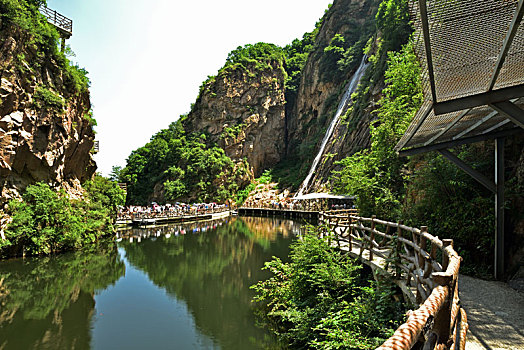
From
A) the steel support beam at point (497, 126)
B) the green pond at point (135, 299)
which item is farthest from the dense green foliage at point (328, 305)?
the steel support beam at point (497, 126)

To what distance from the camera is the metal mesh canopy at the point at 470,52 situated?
2.79m

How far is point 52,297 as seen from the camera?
10.0 m

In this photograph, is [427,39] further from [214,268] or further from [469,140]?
[214,268]

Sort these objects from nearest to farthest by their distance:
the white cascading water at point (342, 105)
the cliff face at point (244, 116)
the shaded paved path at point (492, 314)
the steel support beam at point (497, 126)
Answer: the shaded paved path at point (492, 314)
the steel support beam at point (497, 126)
the white cascading water at point (342, 105)
the cliff face at point (244, 116)

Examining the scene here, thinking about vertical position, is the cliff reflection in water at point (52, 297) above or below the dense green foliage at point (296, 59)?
below

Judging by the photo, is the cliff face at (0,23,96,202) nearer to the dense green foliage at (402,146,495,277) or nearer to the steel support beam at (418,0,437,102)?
the steel support beam at (418,0,437,102)

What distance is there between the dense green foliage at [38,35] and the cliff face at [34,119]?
0.29 feet

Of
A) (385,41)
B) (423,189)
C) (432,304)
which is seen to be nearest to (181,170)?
(385,41)

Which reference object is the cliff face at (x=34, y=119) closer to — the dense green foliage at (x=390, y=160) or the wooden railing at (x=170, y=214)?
the wooden railing at (x=170, y=214)

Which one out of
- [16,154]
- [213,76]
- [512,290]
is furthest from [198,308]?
[213,76]

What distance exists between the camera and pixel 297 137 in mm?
51156

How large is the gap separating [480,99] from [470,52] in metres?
0.91

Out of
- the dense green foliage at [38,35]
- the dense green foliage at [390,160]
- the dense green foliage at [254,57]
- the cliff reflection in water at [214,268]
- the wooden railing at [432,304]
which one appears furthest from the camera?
the dense green foliage at [254,57]

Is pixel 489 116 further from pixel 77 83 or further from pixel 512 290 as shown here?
pixel 77 83
